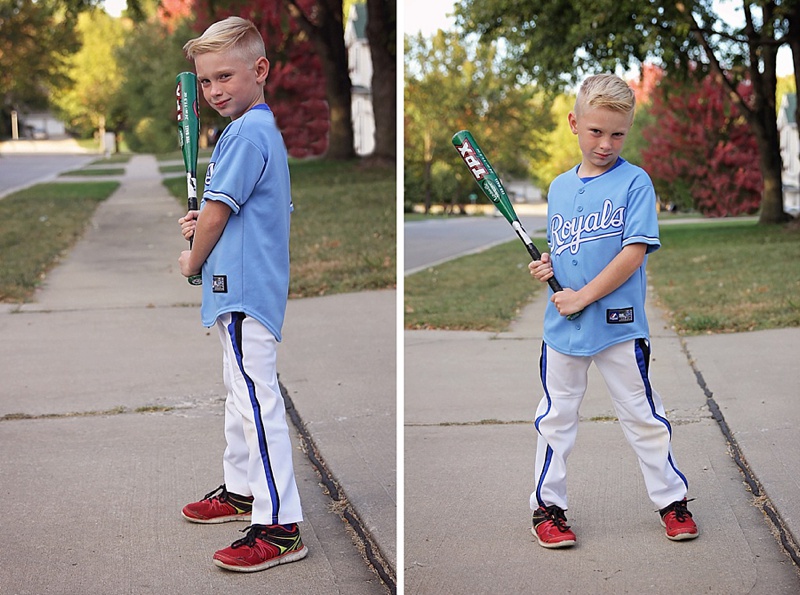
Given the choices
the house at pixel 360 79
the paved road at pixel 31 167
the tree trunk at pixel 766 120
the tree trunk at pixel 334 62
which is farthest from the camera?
the house at pixel 360 79

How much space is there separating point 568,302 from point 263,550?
3.45 ft

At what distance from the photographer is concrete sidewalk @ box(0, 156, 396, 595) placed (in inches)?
105

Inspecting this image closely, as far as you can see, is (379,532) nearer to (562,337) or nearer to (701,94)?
(562,337)

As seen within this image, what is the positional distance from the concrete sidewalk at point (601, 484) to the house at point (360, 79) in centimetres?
1975

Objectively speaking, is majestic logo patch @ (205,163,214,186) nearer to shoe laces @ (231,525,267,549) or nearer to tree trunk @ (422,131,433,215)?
shoe laces @ (231,525,267,549)

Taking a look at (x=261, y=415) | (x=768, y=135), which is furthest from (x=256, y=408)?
(x=768, y=135)

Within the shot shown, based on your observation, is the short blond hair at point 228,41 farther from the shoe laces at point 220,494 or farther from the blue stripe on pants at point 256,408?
the shoe laces at point 220,494

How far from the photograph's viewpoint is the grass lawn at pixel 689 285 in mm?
6898

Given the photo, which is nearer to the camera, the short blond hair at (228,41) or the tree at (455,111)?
the short blond hair at (228,41)

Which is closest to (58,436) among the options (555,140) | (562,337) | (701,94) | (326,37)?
(562,337)

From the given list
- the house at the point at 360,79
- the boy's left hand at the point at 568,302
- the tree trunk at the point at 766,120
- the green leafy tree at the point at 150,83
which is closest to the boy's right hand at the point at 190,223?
the boy's left hand at the point at 568,302

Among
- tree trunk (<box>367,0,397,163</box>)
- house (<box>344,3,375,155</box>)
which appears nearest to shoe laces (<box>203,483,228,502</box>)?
tree trunk (<box>367,0,397,163</box>)

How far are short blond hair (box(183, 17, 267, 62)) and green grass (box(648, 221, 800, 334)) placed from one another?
14.3ft

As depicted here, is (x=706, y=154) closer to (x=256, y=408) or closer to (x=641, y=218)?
(x=641, y=218)
